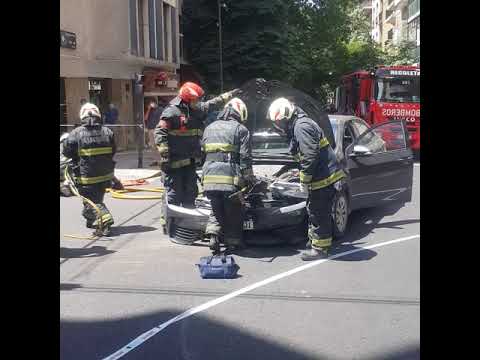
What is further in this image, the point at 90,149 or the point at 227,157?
the point at 90,149

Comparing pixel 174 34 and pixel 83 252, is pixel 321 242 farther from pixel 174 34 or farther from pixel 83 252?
pixel 174 34

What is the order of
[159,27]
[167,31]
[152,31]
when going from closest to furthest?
[152,31] < [159,27] < [167,31]

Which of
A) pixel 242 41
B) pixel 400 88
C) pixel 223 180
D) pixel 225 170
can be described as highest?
pixel 242 41

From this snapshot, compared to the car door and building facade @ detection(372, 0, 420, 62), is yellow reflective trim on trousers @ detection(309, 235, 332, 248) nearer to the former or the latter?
the car door

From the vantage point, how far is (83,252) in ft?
25.2

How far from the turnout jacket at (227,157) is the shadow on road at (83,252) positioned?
1575 millimetres

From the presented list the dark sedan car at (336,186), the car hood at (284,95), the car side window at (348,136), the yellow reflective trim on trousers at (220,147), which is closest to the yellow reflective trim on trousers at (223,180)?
the yellow reflective trim on trousers at (220,147)

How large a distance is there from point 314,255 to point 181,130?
2.35 m

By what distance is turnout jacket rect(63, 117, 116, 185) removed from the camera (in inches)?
326

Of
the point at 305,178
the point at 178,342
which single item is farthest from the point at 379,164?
the point at 178,342

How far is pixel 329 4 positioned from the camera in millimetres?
39969

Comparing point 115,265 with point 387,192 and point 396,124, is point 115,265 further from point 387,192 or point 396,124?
point 396,124

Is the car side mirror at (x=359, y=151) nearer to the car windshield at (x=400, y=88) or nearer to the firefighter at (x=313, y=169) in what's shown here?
the firefighter at (x=313, y=169)
